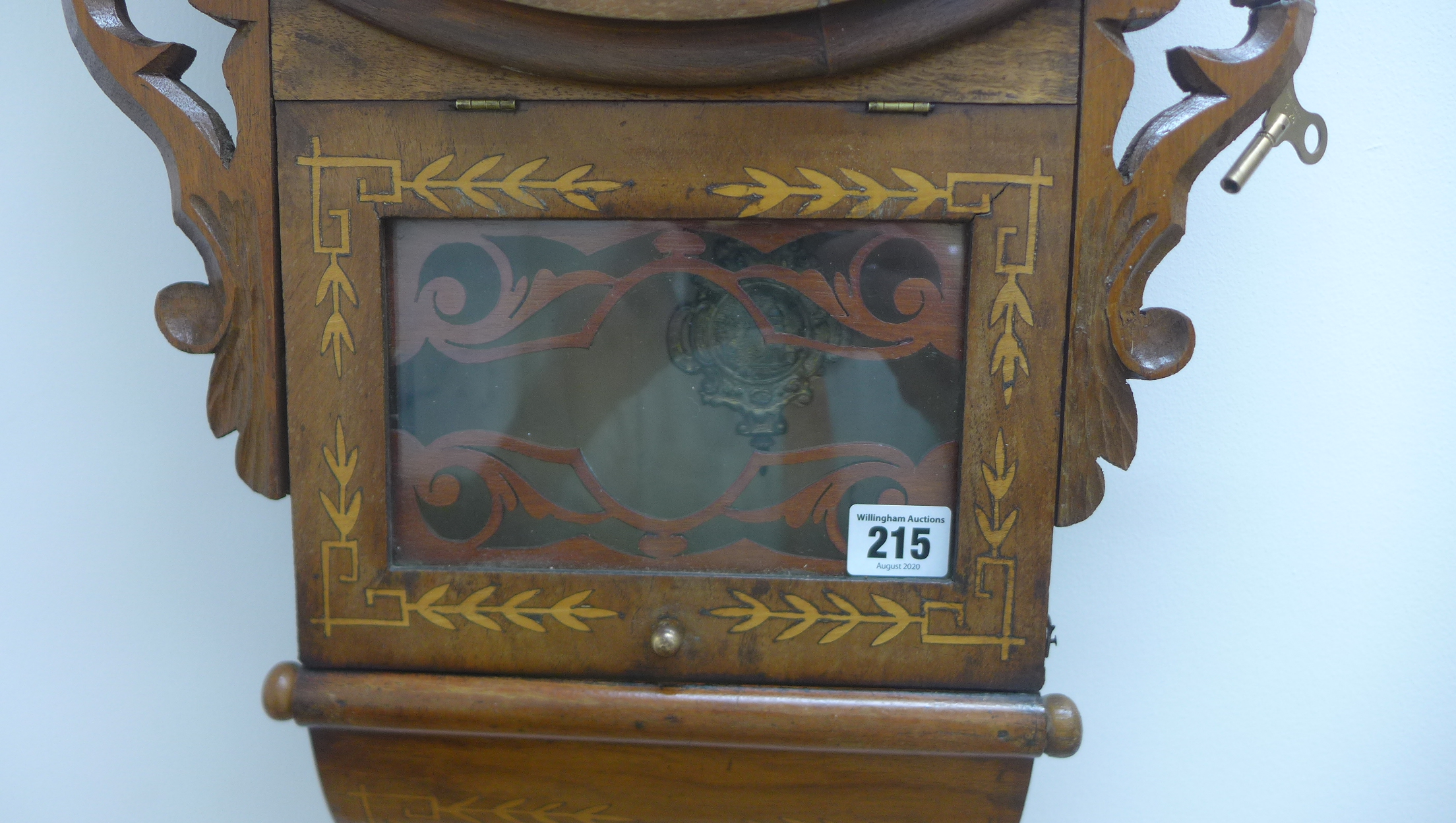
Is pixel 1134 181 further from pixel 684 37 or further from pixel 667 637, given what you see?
pixel 667 637

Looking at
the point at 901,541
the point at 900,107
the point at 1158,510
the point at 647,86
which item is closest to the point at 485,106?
the point at 647,86

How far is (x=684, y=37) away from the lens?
1.85ft

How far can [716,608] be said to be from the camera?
62cm

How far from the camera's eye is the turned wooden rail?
1.99 feet

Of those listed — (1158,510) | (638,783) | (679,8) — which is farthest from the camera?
(1158,510)

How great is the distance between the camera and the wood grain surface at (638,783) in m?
0.64

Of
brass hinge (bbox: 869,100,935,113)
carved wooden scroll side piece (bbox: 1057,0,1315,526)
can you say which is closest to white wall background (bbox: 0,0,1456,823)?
carved wooden scroll side piece (bbox: 1057,0,1315,526)

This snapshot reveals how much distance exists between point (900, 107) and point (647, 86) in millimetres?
150

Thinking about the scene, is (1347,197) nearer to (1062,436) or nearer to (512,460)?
(1062,436)

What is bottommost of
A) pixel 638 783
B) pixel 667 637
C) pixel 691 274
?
pixel 638 783

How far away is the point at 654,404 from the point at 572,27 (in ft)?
0.76

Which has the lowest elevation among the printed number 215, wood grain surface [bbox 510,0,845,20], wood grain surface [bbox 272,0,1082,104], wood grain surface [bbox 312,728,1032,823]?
wood grain surface [bbox 312,728,1032,823]

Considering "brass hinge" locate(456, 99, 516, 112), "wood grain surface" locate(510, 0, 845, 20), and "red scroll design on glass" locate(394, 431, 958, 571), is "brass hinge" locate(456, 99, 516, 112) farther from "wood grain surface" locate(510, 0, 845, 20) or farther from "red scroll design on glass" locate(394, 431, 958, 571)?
"red scroll design on glass" locate(394, 431, 958, 571)

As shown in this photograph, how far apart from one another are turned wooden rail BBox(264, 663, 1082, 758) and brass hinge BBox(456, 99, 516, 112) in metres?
0.36
